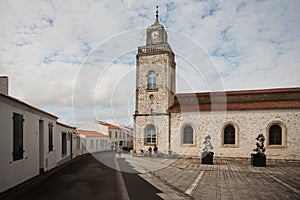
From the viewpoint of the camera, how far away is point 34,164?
991 centimetres

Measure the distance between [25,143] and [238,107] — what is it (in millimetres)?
15624

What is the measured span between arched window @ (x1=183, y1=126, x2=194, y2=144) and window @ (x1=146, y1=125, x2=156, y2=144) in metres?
3.02

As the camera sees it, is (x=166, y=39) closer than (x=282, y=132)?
No

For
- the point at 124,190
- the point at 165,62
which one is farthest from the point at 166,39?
the point at 124,190

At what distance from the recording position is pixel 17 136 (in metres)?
8.16

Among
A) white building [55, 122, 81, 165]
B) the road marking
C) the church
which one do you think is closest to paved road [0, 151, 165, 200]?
the road marking

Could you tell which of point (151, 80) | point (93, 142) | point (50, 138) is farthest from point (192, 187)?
point (93, 142)

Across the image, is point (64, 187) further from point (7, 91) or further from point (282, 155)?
point (282, 155)

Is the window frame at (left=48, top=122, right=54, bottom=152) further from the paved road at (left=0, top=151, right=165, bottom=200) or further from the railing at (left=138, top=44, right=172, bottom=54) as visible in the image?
the railing at (left=138, top=44, right=172, bottom=54)

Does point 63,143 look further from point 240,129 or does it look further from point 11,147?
point 240,129

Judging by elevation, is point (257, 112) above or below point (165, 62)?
below

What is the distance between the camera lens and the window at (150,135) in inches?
829

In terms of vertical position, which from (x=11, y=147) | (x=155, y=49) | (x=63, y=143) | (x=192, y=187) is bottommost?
(x=192, y=187)

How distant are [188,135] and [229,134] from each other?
3.53 meters
